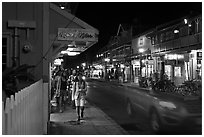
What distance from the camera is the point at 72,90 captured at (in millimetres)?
8961

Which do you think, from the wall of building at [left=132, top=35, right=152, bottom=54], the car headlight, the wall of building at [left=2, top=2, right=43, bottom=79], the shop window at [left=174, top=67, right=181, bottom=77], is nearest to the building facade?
the shop window at [left=174, top=67, right=181, bottom=77]

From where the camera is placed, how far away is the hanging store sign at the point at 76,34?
634 centimetres

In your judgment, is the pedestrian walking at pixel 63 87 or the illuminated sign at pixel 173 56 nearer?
the pedestrian walking at pixel 63 87

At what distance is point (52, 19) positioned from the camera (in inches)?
262

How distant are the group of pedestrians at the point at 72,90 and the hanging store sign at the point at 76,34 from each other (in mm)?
1944

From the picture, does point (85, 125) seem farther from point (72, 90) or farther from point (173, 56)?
point (173, 56)

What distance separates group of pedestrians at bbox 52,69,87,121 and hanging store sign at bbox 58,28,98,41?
1.94m

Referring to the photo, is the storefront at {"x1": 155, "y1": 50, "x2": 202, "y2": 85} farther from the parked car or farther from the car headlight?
the car headlight

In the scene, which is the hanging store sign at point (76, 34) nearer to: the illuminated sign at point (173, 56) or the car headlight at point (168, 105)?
the car headlight at point (168, 105)

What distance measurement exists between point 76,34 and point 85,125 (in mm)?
2267

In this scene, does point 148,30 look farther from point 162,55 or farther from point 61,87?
point 61,87

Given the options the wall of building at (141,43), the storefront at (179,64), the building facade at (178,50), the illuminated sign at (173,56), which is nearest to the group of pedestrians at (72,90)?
the building facade at (178,50)

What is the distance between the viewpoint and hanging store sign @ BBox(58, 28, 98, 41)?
249 inches

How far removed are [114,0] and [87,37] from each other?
94.6 inches
